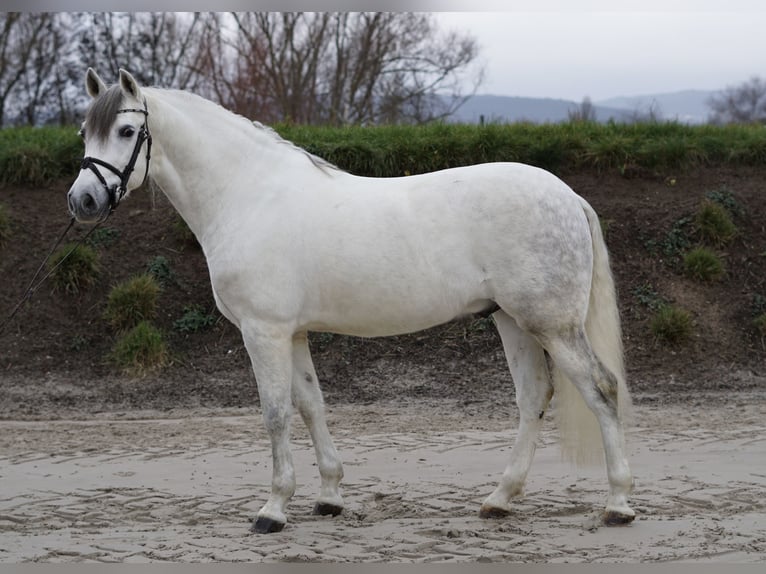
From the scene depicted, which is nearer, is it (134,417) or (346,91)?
(134,417)

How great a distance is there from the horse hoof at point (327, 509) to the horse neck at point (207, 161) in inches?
58.5

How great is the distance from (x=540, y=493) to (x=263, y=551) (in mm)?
1674

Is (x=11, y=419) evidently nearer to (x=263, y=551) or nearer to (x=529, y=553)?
(x=263, y=551)

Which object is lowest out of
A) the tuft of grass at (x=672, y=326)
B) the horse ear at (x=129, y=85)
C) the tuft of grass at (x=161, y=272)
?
the tuft of grass at (x=672, y=326)

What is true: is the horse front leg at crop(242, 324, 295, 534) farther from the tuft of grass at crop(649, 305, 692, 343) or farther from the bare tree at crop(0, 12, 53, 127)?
the bare tree at crop(0, 12, 53, 127)

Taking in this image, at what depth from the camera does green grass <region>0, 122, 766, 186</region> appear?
1054 centimetres

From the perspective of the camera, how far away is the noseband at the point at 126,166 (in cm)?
439

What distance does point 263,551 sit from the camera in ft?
13.4

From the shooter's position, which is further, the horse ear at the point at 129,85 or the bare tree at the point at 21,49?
the bare tree at the point at 21,49

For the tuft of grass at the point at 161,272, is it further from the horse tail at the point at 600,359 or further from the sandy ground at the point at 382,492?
the horse tail at the point at 600,359

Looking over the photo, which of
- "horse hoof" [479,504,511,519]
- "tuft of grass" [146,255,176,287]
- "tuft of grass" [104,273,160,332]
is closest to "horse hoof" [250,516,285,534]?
"horse hoof" [479,504,511,519]

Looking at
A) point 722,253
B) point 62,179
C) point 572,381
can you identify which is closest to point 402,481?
point 572,381

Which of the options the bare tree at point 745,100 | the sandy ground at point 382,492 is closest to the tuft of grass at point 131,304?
the sandy ground at point 382,492

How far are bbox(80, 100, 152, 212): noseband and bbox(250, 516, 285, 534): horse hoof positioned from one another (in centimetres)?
166
